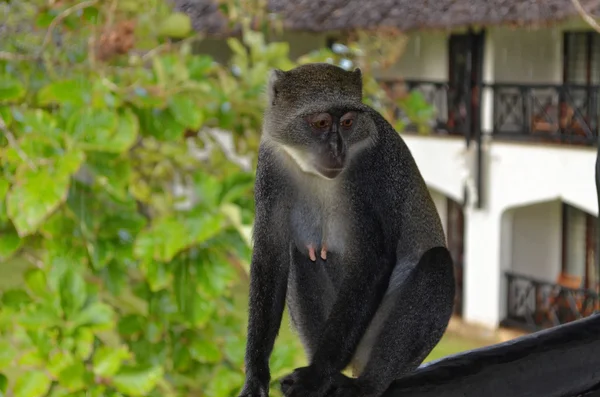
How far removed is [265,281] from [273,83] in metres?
0.16

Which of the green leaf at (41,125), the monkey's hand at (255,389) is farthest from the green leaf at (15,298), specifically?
the monkey's hand at (255,389)

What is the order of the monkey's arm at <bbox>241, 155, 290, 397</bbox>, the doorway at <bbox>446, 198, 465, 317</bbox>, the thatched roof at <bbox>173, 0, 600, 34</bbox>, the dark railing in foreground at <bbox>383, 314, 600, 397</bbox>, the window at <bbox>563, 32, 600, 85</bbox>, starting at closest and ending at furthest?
the dark railing in foreground at <bbox>383, 314, 600, 397</bbox> < the monkey's arm at <bbox>241, 155, 290, 397</bbox> < the thatched roof at <bbox>173, 0, 600, 34</bbox> < the window at <bbox>563, 32, 600, 85</bbox> < the doorway at <bbox>446, 198, 465, 317</bbox>

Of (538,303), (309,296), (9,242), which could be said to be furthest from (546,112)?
(309,296)

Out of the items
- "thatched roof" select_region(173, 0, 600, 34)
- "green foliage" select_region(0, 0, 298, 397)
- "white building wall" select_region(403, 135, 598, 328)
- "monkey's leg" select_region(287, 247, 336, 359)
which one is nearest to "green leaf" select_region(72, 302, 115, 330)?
"green foliage" select_region(0, 0, 298, 397)

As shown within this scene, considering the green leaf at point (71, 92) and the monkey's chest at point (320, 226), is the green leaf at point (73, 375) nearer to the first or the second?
the green leaf at point (71, 92)

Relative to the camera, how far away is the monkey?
602 millimetres

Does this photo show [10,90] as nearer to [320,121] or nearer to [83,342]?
[83,342]

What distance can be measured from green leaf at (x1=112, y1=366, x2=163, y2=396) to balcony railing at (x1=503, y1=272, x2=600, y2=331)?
11.9ft

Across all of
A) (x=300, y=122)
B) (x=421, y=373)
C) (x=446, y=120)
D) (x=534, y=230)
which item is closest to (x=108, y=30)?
(x=300, y=122)

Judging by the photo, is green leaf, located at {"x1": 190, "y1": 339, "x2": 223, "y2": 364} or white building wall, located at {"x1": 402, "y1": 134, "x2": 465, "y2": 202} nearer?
green leaf, located at {"x1": 190, "y1": 339, "x2": 223, "y2": 364}

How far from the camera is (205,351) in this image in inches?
48.0

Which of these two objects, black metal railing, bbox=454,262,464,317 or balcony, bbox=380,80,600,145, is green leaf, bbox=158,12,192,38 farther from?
black metal railing, bbox=454,262,464,317

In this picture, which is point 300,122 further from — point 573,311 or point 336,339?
point 573,311

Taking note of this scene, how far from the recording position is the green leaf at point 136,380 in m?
1.05
